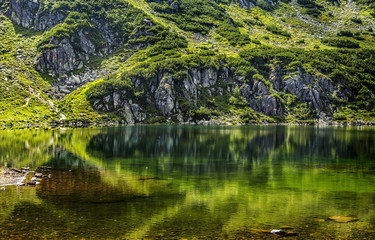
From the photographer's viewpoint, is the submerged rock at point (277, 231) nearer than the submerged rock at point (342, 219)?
Yes

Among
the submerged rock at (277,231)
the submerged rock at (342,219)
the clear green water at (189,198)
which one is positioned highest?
the submerged rock at (277,231)

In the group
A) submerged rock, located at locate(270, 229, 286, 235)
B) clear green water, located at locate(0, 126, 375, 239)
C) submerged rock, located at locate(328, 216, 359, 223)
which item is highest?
submerged rock, located at locate(270, 229, 286, 235)

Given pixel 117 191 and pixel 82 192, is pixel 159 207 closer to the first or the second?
pixel 117 191

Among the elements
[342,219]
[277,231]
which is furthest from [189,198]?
[342,219]

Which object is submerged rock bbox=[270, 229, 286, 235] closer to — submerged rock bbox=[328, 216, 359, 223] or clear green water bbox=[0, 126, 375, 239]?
clear green water bbox=[0, 126, 375, 239]

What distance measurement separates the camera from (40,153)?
224 ft

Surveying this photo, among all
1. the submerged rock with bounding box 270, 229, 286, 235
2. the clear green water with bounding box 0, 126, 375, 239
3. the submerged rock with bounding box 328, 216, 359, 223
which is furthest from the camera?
the submerged rock with bounding box 328, 216, 359, 223

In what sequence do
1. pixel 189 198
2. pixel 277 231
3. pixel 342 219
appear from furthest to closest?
pixel 189 198
pixel 342 219
pixel 277 231

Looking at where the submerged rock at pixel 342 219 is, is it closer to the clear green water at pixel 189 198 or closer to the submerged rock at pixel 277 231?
the clear green water at pixel 189 198

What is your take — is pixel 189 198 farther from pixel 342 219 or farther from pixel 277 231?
pixel 342 219

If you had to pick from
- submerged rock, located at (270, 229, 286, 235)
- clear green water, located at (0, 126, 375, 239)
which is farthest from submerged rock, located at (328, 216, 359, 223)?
submerged rock, located at (270, 229, 286, 235)

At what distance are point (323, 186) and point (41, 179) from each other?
3539 centimetres

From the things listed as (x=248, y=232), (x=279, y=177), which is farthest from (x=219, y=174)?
(x=248, y=232)

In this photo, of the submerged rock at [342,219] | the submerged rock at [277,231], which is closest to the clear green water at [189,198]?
the submerged rock at [342,219]
